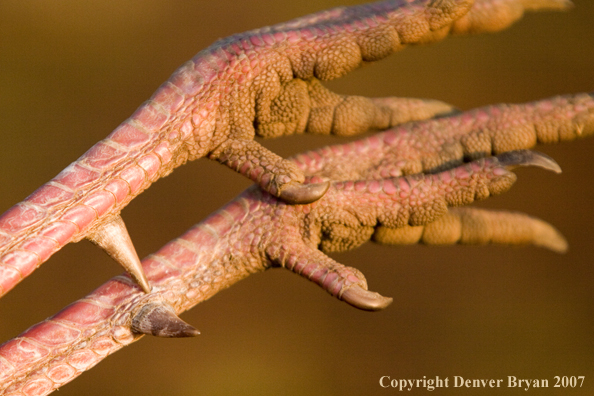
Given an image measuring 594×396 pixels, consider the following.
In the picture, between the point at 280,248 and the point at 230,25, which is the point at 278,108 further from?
the point at 230,25

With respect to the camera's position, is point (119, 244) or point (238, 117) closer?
point (119, 244)

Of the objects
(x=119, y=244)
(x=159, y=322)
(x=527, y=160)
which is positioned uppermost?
(x=527, y=160)

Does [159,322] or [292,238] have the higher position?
[292,238]

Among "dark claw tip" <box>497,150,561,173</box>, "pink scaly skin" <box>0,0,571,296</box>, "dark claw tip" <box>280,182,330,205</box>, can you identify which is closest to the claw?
"pink scaly skin" <box>0,0,571,296</box>

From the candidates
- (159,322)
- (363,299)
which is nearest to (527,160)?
(363,299)

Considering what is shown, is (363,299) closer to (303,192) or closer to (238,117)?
(303,192)

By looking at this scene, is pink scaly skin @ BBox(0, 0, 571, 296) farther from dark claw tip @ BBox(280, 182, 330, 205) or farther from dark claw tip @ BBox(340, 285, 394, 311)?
dark claw tip @ BBox(340, 285, 394, 311)
